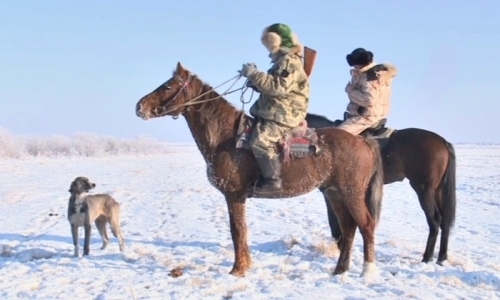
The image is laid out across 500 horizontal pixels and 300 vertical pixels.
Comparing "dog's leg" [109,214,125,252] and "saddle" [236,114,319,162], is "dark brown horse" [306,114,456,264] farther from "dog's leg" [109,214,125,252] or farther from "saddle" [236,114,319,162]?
"dog's leg" [109,214,125,252]

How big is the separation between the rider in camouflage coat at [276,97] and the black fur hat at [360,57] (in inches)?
72.2

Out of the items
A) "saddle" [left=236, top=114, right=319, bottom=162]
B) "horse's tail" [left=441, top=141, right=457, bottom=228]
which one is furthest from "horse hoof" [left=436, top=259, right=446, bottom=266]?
"saddle" [left=236, top=114, right=319, bottom=162]

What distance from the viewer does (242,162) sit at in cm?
645

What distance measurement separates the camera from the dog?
27.4ft

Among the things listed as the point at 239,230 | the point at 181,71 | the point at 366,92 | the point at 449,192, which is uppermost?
the point at 181,71

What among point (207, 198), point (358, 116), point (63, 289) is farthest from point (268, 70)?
point (207, 198)

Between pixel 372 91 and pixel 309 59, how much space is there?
5.52 feet

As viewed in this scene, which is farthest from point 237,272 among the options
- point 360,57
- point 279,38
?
point 360,57

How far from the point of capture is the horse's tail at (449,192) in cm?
765

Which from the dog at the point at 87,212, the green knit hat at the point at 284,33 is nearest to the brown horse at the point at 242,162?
the green knit hat at the point at 284,33

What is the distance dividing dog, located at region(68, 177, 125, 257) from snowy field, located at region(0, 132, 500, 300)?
299 millimetres

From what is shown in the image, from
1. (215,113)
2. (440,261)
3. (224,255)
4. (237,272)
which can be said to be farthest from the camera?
(224,255)

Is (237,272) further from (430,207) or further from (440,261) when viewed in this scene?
(430,207)

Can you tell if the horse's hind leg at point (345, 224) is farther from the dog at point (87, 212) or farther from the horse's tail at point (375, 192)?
the dog at point (87, 212)
